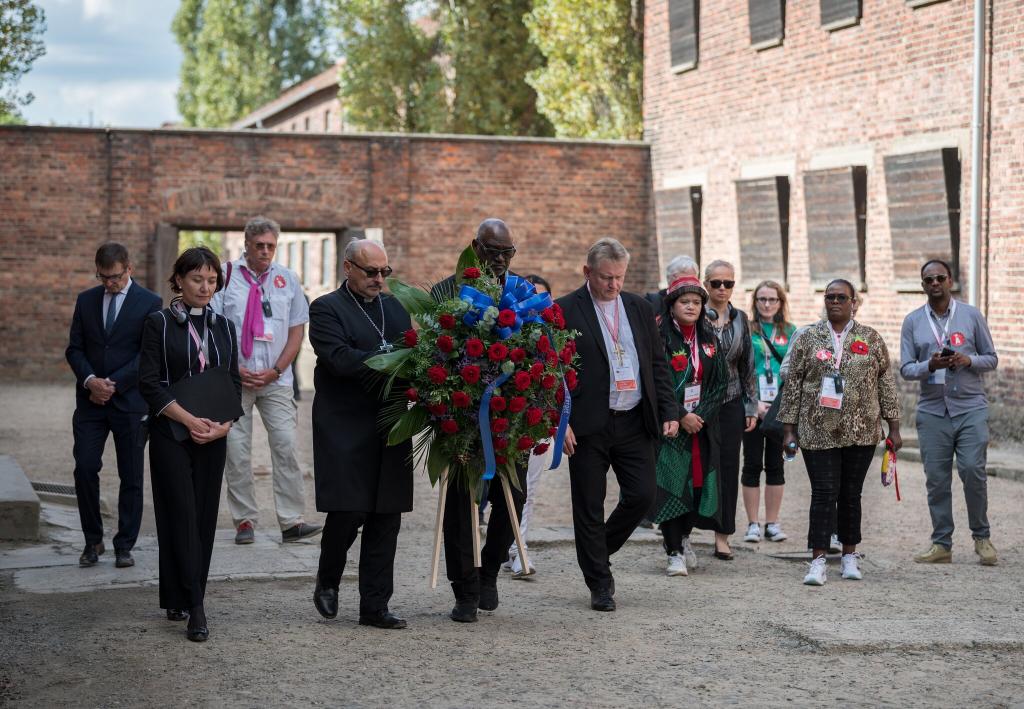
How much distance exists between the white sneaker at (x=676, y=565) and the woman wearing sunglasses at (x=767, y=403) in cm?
155

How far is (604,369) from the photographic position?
24.7ft

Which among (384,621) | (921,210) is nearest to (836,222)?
(921,210)

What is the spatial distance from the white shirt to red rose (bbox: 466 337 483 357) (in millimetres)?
3226

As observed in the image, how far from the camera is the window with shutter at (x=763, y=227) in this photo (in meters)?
22.5

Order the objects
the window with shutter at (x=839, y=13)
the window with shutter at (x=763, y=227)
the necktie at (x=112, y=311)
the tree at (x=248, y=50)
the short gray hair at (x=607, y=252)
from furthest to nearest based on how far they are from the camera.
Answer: the tree at (x=248, y=50), the window with shutter at (x=763, y=227), the window with shutter at (x=839, y=13), the necktie at (x=112, y=311), the short gray hair at (x=607, y=252)

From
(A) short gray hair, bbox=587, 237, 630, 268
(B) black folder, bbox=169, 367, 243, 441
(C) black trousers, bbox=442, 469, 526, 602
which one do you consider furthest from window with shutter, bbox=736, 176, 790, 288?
(B) black folder, bbox=169, 367, 243, 441

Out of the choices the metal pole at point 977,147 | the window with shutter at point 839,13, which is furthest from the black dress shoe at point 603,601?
the window with shutter at point 839,13

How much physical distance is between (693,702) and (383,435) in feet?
6.86

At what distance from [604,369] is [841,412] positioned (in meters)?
1.80

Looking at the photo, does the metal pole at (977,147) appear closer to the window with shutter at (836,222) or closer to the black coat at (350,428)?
the window with shutter at (836,222)

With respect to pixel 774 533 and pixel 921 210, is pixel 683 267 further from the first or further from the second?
pixel 921 210

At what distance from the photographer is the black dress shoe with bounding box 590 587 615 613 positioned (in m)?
7.41

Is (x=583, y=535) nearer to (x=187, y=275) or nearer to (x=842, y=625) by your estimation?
(x=842, y=625)

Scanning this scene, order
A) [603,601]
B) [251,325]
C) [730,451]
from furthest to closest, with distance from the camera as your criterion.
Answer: [251,325] < [730,451] < [603,601]
